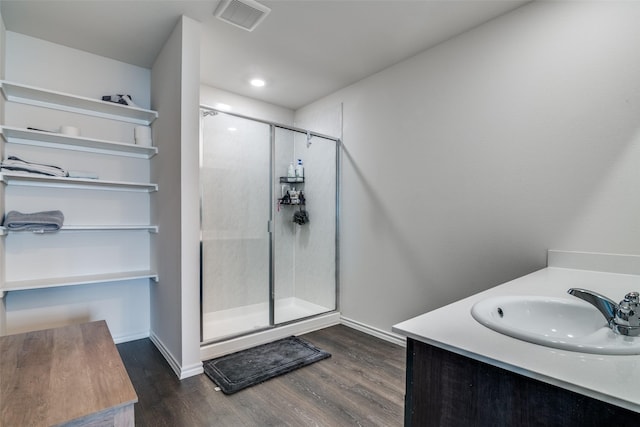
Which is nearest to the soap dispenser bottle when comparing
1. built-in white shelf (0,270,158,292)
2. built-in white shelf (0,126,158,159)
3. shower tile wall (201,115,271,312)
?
shower tile wall (201,115,271,312)

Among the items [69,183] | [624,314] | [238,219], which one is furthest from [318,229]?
[624,314]

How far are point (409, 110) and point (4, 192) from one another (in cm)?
325

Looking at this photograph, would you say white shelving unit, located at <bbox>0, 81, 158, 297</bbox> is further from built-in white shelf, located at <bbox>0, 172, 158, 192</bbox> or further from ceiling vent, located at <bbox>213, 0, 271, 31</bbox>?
ceiling vent, located at <bbox>213, 0, 271, 31</bbox>

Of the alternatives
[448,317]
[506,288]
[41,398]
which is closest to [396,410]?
[506,288]

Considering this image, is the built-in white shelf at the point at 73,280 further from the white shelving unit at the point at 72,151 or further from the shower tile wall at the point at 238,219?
the shower tile wall at the point at 238,219

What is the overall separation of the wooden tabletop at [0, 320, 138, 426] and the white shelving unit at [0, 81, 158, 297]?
116 centimetres

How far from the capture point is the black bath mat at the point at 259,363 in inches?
84.5

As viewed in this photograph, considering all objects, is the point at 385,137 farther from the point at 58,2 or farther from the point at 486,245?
the point at 58,2

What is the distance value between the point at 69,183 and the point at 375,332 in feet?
9.76

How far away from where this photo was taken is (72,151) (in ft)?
8.53

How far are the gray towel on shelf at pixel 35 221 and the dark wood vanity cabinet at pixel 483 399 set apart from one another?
268 centimetres

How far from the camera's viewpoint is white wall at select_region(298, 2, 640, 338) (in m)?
1.70

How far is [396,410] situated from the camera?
71.9 inches

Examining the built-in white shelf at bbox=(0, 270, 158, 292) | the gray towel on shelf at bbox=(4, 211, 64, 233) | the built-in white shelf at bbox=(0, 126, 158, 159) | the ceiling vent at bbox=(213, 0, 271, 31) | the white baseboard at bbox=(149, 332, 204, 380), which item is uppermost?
the ceiling vent at bbox=(213, 0, 271, 31)
